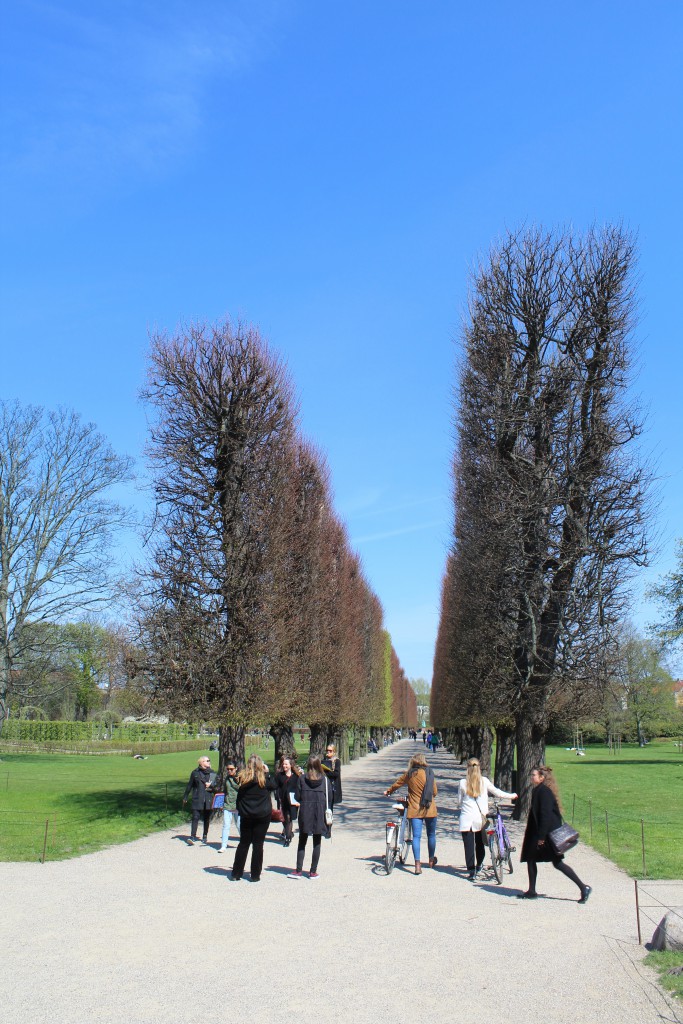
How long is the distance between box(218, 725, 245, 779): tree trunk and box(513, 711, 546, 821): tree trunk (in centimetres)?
635

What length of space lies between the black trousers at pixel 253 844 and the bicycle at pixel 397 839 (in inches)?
79.4

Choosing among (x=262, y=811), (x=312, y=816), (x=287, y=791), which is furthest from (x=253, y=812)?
(x=287, y=791)

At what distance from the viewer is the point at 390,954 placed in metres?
8.16

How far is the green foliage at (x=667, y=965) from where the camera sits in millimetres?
6855

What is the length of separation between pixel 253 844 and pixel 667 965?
6231 mm

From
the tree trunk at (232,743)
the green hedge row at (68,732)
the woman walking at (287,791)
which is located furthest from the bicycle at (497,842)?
the green hedge row at (68,732)

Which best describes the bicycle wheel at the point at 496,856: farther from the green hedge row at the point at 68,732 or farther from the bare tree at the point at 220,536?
the green hedge row at the point at 68,732

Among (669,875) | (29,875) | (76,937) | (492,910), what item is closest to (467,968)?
(492,910)

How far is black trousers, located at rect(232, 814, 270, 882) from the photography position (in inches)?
474

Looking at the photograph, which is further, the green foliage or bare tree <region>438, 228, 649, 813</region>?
bare tree <region>438, 228, 649, 813</region>

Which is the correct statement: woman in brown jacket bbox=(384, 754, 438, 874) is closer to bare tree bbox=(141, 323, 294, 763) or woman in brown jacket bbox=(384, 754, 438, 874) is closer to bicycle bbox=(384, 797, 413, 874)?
bicycle bbox=(384, 797, 413, 874)

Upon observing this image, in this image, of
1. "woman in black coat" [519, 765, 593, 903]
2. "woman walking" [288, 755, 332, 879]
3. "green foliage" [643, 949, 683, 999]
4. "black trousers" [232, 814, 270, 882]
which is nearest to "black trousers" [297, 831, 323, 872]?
"woman walking" [288, 755, 332, 879]

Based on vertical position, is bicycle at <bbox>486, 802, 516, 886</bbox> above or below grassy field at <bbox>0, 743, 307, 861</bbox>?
above

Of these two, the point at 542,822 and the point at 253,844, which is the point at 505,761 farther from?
the point at 542,822
